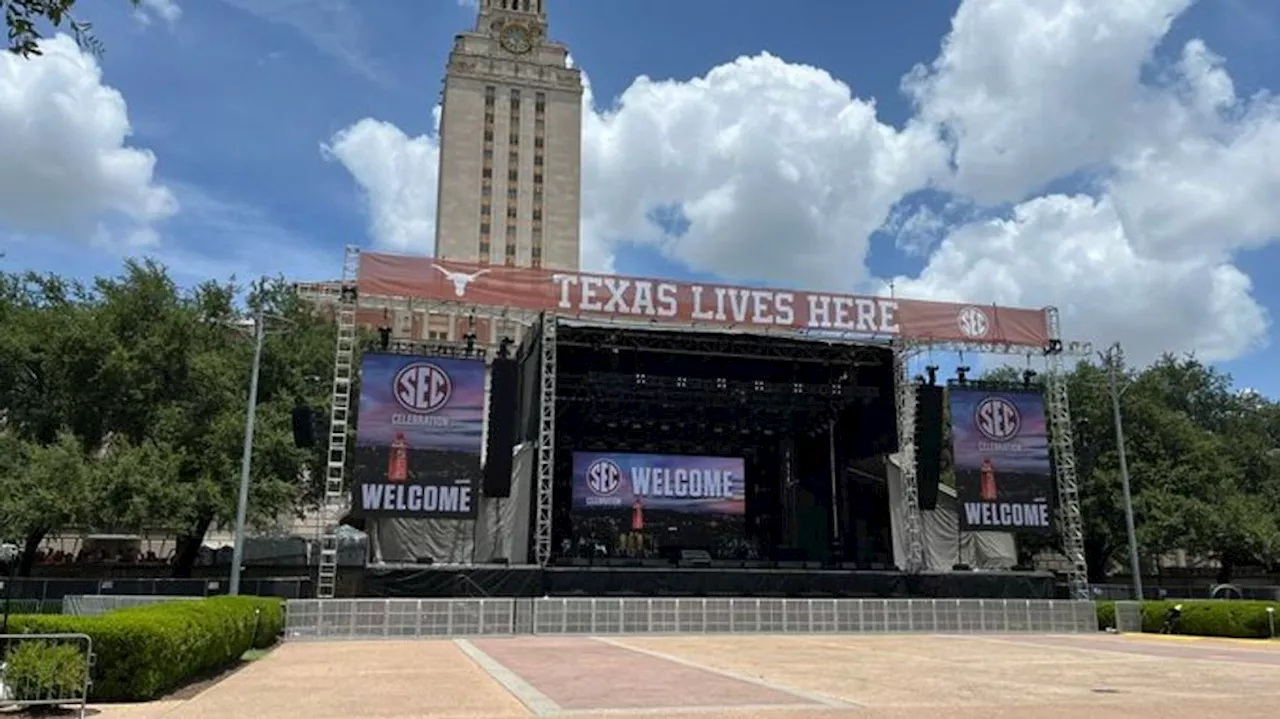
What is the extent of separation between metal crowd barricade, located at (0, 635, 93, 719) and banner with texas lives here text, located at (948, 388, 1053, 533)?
25937 millimetres

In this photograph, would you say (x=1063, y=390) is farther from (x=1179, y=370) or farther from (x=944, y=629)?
(x=1179, y=370)

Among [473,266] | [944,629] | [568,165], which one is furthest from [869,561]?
[568,165]

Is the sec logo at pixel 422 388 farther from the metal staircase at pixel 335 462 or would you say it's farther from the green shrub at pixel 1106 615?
the green shrub at pixel 1106 615

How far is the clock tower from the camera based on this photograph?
11606 cm

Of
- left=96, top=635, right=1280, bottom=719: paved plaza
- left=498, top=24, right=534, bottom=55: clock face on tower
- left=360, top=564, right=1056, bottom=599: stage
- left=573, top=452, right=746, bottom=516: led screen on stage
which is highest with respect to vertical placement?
left=498, top=24, right=534, bottom=55: clock face on tower

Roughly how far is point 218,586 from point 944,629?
20.3 m

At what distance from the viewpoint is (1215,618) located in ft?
83.5

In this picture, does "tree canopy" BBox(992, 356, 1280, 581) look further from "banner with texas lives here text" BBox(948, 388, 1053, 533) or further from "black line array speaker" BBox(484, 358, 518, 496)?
"black line array speaker" BBox(484, 358, 518, 496)

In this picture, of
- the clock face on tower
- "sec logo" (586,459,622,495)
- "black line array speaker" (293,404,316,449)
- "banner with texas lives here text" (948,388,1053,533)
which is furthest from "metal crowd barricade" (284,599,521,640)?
the clock face on tower

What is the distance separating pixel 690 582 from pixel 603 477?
237 inches

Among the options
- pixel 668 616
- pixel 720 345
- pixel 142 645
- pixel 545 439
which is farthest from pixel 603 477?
pixel 142 645

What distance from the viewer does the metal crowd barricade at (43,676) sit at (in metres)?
10.2

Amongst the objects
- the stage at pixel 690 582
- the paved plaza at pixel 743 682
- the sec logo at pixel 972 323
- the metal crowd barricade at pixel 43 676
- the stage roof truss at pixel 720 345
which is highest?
the sec logo at pixel 972 323

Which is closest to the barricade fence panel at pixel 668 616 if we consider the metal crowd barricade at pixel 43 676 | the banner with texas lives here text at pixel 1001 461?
the banner with texas lives here text at pixel 1001 461
